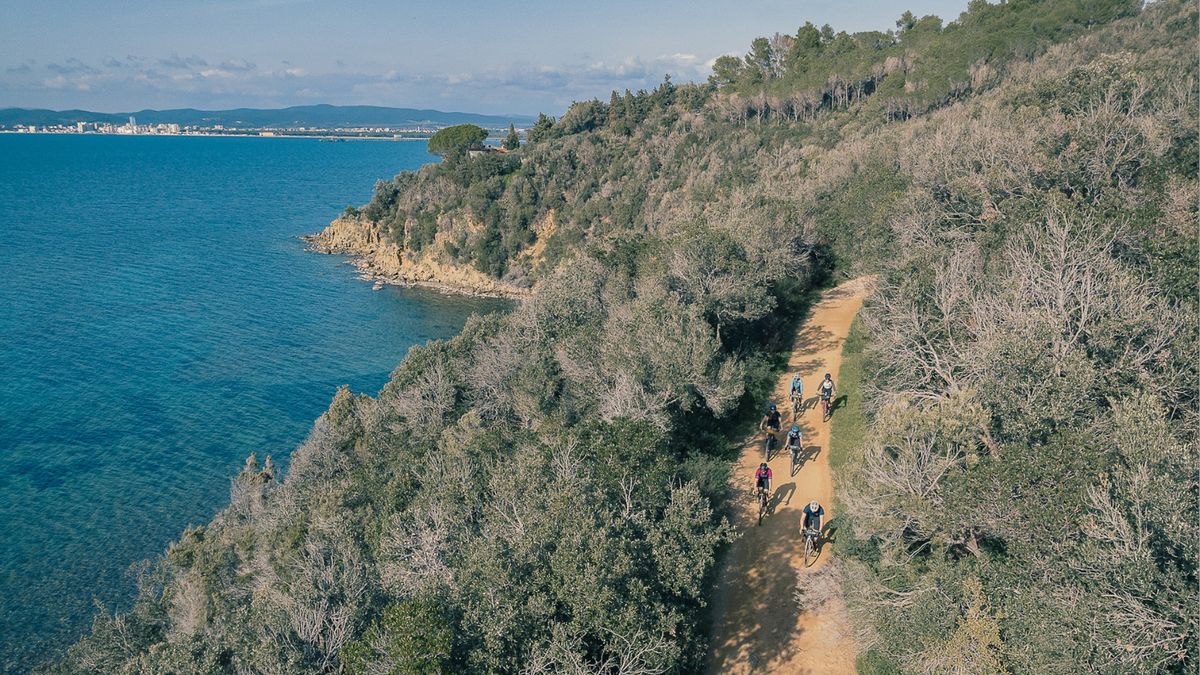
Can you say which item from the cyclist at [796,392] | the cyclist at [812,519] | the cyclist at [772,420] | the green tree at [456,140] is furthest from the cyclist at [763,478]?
the green tree at [456,140]

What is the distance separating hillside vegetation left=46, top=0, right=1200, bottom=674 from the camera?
41.8ft

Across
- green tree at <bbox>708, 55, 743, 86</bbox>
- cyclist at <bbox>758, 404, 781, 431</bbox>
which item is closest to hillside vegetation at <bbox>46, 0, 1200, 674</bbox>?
cyclist at <bbox>758, 404, 781, 431</bbox>

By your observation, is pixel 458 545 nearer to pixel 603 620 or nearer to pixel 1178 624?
pixel 603 620

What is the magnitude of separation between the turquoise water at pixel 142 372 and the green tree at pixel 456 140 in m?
25.0

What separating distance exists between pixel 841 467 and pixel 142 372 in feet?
174

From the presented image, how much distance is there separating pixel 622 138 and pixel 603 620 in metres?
89.2

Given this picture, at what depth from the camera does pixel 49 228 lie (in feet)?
356

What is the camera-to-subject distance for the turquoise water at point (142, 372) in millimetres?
33406

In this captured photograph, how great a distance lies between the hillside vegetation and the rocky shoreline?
1669 inches

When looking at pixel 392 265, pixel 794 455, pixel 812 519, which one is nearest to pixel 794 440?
pixel 794 455

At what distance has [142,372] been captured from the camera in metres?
53.7

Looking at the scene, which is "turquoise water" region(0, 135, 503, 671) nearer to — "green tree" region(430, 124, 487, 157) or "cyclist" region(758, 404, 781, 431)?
"green tree" region(430, 124, 487, 157)

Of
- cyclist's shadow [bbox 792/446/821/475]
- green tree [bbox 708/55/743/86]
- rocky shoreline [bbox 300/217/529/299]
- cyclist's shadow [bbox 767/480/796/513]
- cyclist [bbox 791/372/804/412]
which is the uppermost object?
green tree [bbox 708/55/743/86]

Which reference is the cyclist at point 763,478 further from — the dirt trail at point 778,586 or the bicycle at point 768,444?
the bicycle at point 768,444
